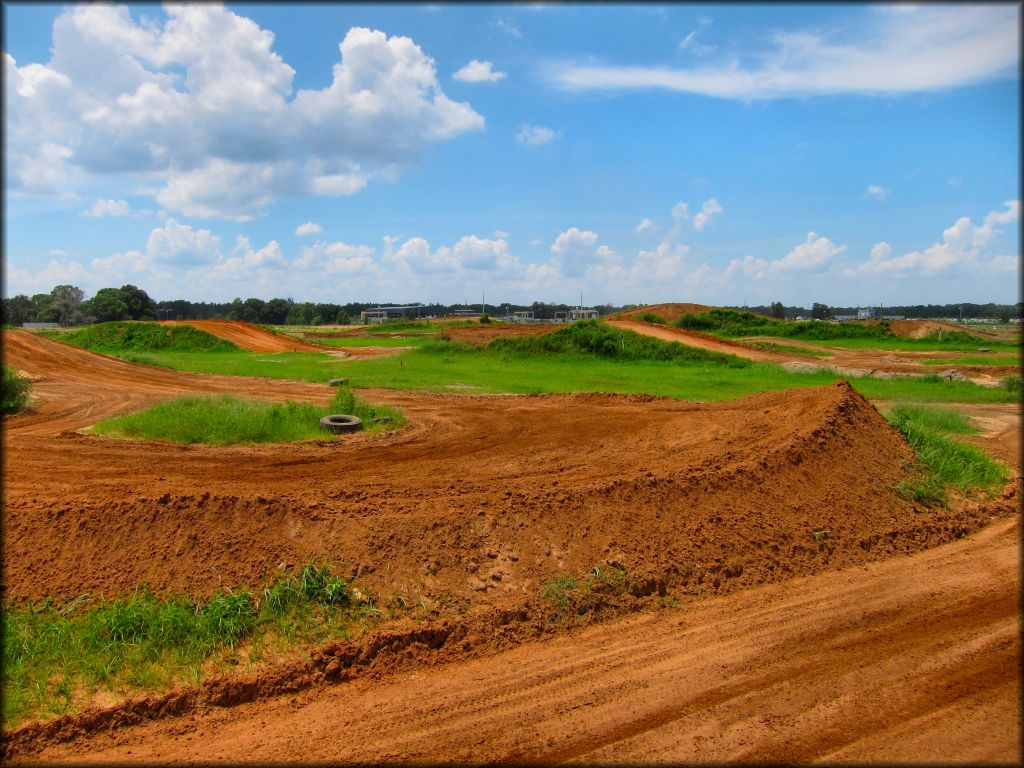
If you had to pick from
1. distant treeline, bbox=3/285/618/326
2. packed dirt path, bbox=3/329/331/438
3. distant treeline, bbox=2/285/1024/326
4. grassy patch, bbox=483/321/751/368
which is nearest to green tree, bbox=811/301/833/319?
distant treeline, bbox=2/285/1024/326

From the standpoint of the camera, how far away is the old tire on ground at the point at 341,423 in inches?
540

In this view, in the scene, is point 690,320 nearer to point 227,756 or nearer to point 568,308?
point 568,308

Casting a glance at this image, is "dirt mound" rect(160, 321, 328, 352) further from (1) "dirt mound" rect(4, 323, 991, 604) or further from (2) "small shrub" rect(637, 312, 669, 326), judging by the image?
(1) "dirt mound" rect(4, 323, 991, 604)

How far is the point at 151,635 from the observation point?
557cm

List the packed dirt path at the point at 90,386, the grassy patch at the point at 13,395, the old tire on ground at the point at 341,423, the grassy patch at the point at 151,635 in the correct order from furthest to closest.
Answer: the packed dirt path at the point at 90,386
the grassy patch at the point at 13,395
the old tire on ground at the point at 341,423
the grassy patch at the point at 151,635

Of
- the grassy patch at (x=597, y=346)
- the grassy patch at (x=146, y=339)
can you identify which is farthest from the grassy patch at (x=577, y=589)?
the grassy patch at (x=146, y=339)

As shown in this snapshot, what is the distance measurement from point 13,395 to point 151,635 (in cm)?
1359

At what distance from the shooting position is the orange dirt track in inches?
182

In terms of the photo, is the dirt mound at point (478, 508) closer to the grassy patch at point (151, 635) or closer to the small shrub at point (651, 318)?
the grassy patch at point (151, 635)

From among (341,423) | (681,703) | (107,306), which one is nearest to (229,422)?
(341,423)

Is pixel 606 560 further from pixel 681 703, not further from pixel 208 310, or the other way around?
pixel 208 310

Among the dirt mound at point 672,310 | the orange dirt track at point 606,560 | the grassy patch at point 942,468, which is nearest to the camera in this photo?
→ the orange dirt track at point 606,560

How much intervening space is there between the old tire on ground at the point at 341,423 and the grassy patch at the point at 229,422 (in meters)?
0.16

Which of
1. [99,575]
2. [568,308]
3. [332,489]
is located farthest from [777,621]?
[568,308]
